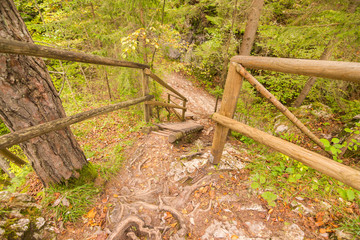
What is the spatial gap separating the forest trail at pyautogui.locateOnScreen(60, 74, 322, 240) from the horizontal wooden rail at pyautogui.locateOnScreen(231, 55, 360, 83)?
175cm

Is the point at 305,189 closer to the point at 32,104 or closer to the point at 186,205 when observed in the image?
the point at 186,205

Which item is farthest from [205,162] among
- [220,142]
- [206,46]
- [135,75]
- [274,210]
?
[206,46]

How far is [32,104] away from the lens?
5.21 ft

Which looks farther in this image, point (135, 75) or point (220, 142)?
point (135, 75)

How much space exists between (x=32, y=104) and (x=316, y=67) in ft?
9.36

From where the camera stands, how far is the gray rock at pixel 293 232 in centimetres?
172

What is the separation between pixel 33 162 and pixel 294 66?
324 cm

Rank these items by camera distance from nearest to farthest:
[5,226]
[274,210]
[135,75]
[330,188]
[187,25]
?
[5,226]
[274,210]
[330,188]
[135,75]
[187,25]

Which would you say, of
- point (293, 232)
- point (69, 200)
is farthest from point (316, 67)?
point (69, 200)

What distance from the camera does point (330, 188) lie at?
2225 mm

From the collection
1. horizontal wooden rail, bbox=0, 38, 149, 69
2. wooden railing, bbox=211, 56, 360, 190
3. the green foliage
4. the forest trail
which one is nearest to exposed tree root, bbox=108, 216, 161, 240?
the forest trail

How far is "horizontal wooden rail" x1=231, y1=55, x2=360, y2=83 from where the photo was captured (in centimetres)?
119

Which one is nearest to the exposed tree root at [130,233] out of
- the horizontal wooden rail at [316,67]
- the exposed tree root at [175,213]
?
the exposed tree root at [175,213]

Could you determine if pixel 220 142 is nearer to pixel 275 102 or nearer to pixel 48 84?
pixel 275 102
